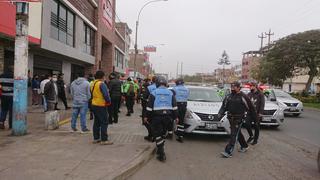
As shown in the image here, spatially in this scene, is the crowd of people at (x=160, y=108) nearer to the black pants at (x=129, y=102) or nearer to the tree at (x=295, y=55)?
the black pants at (x=129, y=102)

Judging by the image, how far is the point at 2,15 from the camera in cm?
1324

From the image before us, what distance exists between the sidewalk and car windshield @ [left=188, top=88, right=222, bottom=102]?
289 centimetres

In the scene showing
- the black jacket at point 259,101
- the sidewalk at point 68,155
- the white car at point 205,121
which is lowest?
the sidewalk at point 68,155

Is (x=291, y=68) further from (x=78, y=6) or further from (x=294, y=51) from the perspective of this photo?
(x=78, y=6)

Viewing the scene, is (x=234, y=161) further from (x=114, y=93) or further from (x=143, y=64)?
(x=143, y=64)

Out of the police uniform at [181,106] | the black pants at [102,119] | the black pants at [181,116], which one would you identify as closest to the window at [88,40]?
the police uniform at [181,106]

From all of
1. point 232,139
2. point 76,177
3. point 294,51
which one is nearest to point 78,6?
point 232,139

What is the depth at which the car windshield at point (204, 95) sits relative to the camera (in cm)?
1285

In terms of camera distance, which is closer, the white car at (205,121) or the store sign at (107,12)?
the white car at (205,121)

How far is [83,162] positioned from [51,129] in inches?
167

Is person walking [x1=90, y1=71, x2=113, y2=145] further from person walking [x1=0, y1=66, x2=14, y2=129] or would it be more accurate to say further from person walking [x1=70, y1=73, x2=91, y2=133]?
person walking [x1=0, y1=66, x2=14, y2=129]

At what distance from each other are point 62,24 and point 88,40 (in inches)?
274

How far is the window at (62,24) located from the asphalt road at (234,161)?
484 inches

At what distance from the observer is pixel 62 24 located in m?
22.6
